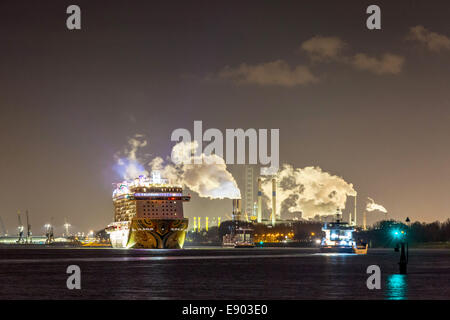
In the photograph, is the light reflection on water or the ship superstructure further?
the ship superstructure

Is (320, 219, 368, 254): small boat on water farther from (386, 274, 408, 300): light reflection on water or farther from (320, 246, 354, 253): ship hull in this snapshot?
(386, 274, 408, 300): light reflection on water

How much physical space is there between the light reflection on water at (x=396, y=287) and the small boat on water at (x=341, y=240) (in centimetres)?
10861

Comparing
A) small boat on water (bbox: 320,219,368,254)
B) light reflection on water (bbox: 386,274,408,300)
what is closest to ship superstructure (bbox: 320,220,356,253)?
small boat on water (bbox: 320,219,368,254)

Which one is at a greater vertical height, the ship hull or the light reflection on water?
the light reflection on water

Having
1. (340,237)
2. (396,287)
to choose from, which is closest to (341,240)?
(340,237)

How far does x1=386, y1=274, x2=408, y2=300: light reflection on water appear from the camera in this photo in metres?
54.3

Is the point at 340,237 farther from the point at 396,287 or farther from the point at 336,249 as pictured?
the point at 396,287

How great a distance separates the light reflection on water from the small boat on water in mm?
108614

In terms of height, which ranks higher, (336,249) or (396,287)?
(396,287)

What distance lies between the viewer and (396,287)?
2466 inches

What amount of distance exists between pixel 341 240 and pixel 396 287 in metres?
129
